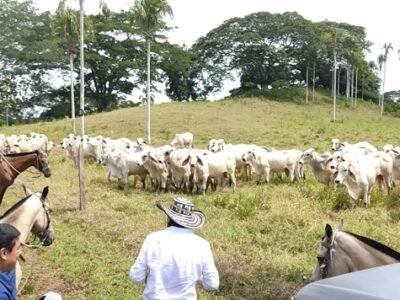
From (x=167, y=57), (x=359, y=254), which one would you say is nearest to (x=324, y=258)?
(x=359, y=254)

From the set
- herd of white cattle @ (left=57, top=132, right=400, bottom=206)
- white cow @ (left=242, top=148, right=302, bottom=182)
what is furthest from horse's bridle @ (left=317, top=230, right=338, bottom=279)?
white cow @ (left=242, top=148, right=302, bottom=182)

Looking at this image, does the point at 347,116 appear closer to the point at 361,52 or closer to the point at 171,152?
the point at 361,52

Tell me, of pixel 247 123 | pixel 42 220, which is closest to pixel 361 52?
pixel 247 123

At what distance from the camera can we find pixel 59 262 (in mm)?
9875

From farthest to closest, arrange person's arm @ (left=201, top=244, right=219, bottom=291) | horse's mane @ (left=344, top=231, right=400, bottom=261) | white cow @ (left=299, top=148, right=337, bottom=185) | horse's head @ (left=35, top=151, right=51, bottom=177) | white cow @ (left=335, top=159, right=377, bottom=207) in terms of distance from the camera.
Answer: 1. white cow @ (left=299, top=148, right=337, bottom=185)
2. horse's head @ (left=35, top=151, right=51, bottom=177)
3. white cow @ (left=335, top=159, right=377, bottom=207)
4. horse's mane @ (left=344, top=231, right=400, bottom=261)
5. person's arm @ (left=201, top=244, right=219, bottom=291)

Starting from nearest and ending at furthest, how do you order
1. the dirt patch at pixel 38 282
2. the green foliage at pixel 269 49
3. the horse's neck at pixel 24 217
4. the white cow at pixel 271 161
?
the horse's neck at pixel 24 217, the dirt patch at pixel 38 282, the white cow at pixel 271 161, the green foliage at pixel 269 49

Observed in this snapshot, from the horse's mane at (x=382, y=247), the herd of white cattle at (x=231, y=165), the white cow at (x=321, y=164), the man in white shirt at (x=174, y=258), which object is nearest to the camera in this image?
the man in white shirt at (x=174, y=258)

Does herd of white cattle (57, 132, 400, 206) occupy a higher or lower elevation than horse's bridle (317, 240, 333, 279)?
lower

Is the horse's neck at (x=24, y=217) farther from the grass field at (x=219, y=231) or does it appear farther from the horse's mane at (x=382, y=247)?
the horse's mane at (x=382, y=247)

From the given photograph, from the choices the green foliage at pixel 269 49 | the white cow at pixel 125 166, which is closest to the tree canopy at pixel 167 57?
the green foliage at pixel 269 49

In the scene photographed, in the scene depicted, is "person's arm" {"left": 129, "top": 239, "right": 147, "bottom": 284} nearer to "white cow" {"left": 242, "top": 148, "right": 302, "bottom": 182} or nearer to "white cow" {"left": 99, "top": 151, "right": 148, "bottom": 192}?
"white cow" {"left": 99, "top": 151, "right": 148, "bottom": 192}

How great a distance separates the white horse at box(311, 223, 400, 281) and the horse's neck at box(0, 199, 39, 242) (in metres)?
3.20

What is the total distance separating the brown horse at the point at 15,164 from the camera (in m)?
12.9

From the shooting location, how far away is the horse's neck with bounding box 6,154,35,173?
13.4 m
